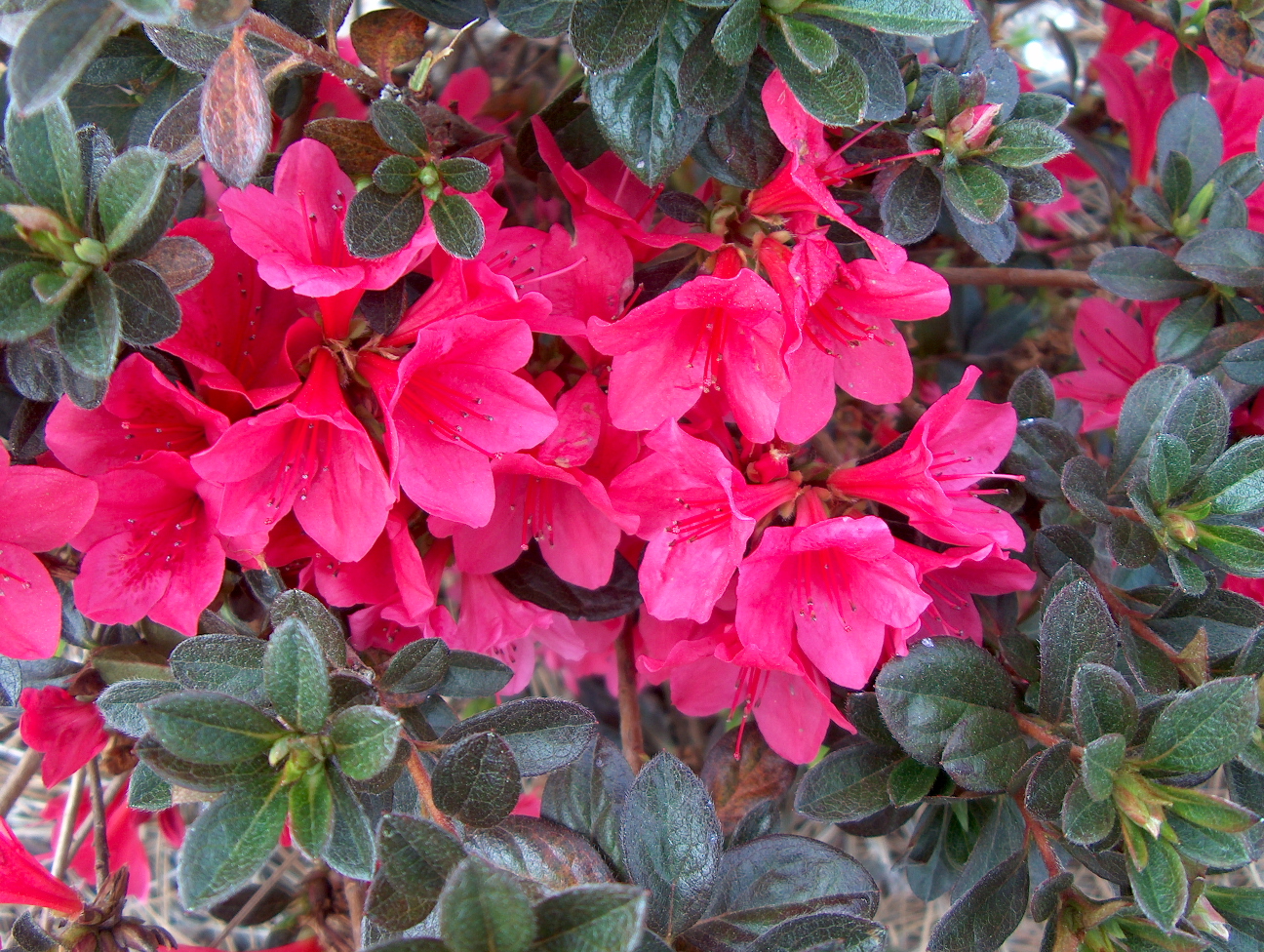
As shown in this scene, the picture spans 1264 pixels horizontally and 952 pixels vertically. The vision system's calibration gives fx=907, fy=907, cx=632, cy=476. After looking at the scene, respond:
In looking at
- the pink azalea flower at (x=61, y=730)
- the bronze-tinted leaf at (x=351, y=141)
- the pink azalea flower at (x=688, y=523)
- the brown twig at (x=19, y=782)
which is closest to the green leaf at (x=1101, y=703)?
the pink azalea flower at (x=688, y=523)

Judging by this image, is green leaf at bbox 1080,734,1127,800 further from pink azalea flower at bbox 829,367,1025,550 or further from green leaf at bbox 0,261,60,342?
green leaf at bbox 0,261,60,342

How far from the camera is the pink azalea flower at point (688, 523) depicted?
3.43 feet

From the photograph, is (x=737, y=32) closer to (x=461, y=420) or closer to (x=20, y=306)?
(x=461, y=420)

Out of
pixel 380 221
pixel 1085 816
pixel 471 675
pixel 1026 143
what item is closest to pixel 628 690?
pixel 471 675

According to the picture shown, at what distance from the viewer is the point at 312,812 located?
85 cm

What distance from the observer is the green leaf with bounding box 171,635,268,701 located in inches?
37.8

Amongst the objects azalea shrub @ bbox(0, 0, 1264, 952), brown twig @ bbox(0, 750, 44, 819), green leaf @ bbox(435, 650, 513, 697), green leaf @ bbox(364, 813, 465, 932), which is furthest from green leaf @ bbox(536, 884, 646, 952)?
brown twig @ bbox(0, 750, 44, 819)

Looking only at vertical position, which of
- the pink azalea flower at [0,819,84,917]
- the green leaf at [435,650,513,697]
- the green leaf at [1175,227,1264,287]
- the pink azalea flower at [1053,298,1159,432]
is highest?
the green leaf at [1175,227,1264,287]

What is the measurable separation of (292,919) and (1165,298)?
1680 millimetres

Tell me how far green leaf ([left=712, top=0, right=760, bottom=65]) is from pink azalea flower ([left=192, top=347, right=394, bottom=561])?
1.80 ft

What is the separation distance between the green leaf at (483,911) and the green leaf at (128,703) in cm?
45

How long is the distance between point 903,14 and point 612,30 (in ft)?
0.98

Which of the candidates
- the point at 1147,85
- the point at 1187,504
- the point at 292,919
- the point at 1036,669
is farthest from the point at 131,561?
the point at 1147,85

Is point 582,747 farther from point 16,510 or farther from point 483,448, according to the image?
point 16,510
